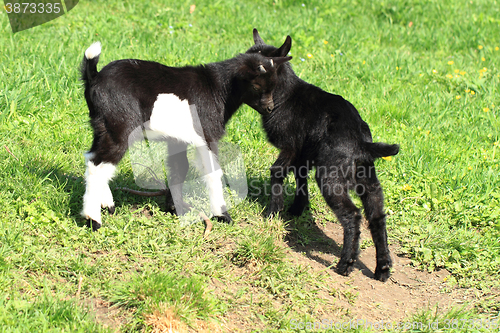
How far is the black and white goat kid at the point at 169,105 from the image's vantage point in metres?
3.45

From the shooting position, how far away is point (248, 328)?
10.1 ft

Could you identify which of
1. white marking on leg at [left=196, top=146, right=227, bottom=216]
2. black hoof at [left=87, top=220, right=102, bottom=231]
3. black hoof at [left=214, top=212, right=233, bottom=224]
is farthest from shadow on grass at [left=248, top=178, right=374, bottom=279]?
black hoof at [left=87, top=220, right=102, bottom=231]

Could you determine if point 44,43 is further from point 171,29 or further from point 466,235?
point 466,235

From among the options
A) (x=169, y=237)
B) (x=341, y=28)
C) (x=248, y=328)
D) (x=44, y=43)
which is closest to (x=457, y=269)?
(x=248, y=328)

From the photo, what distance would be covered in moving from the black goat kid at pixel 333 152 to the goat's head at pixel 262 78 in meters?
0.09

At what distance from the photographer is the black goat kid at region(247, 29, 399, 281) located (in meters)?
3.63

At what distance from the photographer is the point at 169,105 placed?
12.0ft

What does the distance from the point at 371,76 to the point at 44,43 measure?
4401 mm

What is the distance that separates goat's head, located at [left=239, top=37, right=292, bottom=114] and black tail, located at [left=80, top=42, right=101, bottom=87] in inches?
47.5

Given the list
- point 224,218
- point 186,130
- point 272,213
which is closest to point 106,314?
point 224,218

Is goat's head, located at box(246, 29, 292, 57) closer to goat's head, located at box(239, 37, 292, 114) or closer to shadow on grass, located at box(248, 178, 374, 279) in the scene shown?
Result: goat's head, located at box(239, 37, 292, 114)

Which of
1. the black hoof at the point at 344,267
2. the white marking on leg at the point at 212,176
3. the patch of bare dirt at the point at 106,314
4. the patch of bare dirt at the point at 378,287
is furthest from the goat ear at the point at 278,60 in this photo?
the patch of bare dirt at the point at 106,314

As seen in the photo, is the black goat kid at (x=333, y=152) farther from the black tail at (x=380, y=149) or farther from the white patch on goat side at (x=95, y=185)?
the white patch on goat side at (x=95, y=185)

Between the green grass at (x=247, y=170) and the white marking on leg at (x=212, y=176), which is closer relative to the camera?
Result: the green grass at (x=247, y=170)
